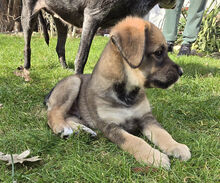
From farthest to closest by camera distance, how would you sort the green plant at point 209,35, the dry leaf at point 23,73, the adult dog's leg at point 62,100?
the green plant at point 209,35
the dry leaf at point 23,73
the adult dog's leg at point 62,100

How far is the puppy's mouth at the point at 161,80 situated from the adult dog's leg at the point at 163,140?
30 cm

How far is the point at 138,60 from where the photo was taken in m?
2.22

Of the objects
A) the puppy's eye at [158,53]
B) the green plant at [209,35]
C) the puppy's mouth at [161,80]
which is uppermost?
the puppy's eye at [158,53]

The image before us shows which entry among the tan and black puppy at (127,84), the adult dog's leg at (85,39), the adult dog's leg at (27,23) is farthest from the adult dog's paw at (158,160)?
the adult dog's leg at (27,23)

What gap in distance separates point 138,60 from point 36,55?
15.7ft

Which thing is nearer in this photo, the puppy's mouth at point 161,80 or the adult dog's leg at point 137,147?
the adult dog's leg at point 137,147

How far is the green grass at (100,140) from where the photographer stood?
175 cm

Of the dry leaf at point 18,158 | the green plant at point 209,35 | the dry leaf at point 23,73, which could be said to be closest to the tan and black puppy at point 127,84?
the dry leaf at point 18,158

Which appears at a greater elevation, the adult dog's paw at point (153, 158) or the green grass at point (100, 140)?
the adult dog's paw at point (153, 158)

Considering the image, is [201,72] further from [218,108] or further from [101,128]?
[101,128]

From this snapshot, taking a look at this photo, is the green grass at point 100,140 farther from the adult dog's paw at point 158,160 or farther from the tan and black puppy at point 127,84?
the tan and black puppy at point 127,84

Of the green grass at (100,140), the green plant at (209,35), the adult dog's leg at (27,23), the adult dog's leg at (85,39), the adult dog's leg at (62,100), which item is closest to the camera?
the green grass at (100,140)

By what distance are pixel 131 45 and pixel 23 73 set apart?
288cm

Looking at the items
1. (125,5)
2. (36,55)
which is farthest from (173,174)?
(36,55)
